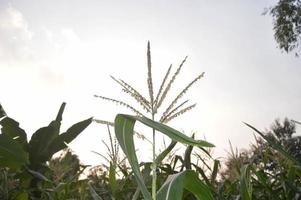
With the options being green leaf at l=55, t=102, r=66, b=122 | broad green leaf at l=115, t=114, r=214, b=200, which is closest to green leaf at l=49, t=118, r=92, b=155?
green leaf at l=55, t=102, r=66, b=122

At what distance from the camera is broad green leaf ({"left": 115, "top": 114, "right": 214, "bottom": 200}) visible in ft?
2.16

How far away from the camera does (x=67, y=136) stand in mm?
2242

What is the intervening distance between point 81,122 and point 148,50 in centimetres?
102

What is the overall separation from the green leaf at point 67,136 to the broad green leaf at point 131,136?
1572 millimetres

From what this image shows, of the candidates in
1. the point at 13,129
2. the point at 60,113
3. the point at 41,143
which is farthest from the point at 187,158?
the point at 13,129

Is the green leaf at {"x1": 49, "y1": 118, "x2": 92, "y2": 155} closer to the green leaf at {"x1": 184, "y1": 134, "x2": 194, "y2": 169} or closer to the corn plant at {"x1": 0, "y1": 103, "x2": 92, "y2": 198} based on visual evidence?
the corn plant at {"x1": 0, "y1": 103, "x2": 92, "y2": 198}

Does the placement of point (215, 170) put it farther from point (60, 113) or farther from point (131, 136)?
point (131, 136)

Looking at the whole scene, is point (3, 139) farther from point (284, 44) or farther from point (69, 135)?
point (284, 44)

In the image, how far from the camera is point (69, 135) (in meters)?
2.25

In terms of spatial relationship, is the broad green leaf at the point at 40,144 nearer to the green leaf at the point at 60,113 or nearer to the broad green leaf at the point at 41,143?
the broad green leaf at the point at 41,143

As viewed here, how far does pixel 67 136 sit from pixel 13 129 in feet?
1.18

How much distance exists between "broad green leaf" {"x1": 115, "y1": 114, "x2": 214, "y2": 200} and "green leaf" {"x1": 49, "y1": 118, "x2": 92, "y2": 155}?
1572 millimetres

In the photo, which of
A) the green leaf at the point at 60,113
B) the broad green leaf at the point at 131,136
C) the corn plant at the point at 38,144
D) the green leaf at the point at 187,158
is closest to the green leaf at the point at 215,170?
the green leaf at the point at 187,158

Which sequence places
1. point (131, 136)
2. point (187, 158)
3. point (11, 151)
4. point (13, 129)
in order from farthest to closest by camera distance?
point (13, 129) < point (187, 158) < point (11, 151) < point (131, 136)
